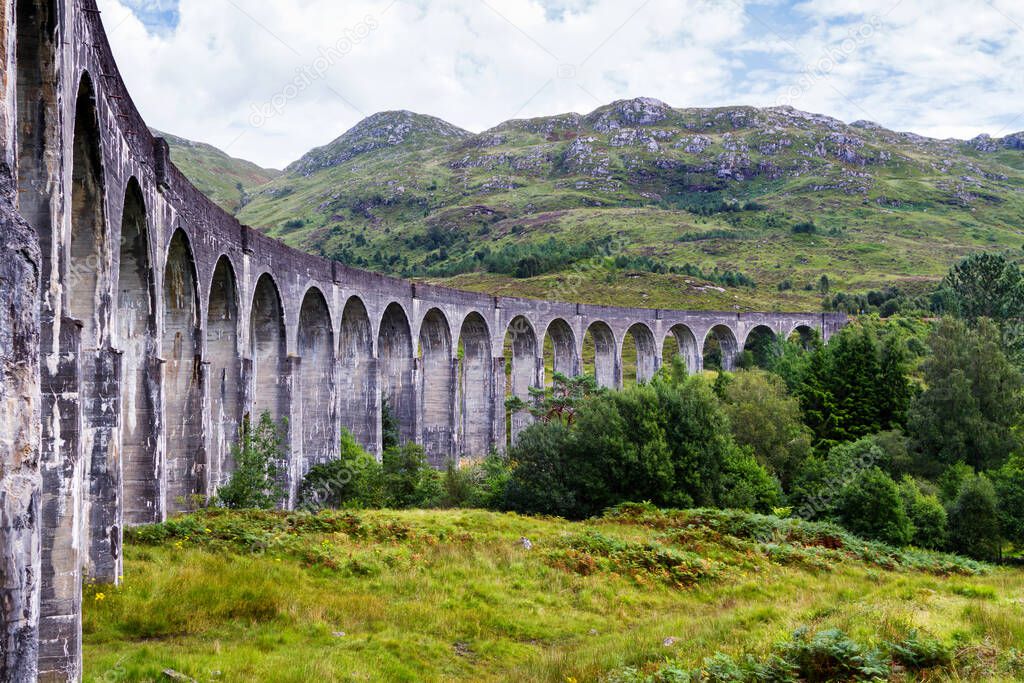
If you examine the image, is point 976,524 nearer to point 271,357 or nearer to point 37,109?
point 271,357

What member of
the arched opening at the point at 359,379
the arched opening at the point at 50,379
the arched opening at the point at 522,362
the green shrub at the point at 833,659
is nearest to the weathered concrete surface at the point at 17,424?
the arched opening at the point at 50,379

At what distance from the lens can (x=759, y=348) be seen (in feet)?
217

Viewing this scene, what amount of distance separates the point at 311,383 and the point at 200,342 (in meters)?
9.36

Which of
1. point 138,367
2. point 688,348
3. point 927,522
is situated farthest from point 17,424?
point 688,348

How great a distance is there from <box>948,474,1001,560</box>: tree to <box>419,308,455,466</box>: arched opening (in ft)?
67.4

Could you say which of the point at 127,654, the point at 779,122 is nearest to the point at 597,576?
the point at 127,654

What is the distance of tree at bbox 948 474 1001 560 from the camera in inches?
971

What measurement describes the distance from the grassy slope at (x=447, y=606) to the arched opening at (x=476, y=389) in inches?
835

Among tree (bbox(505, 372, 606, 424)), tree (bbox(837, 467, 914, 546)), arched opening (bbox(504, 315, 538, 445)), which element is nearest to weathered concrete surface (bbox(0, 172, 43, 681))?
tree (bbox(837, 467, 914, 546))

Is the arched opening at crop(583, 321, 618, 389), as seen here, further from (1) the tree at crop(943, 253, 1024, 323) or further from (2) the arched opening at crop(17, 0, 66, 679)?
(2) the arched opening at crop(17, 0, 66, 679)

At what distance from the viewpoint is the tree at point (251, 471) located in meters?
17.8

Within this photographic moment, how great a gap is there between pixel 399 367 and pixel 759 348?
43.4m

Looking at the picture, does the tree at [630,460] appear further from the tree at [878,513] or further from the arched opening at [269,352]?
the arched opening at [269,352]

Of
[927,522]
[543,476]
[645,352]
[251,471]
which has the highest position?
[645,352]
